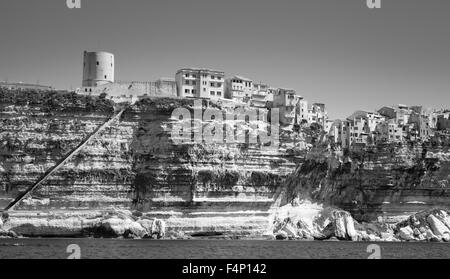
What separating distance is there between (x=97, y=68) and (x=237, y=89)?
38.3ft

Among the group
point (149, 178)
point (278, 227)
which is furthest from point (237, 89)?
point (149, 178)

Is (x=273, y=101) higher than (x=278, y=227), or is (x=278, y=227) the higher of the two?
(x=273, y=101)

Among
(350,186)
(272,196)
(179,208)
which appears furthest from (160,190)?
(350,186)

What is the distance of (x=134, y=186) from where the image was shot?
41500 millimetres

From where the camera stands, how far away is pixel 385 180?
4984 cm

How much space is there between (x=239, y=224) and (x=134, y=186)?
24.1ft

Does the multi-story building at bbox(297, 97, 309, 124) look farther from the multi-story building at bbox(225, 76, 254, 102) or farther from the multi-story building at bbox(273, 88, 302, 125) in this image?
the multi-story building at bbox(225, 76, 254, 102)

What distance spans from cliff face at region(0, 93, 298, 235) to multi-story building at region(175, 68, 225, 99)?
4023mm

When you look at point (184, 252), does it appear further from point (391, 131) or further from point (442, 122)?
point (442, 122)

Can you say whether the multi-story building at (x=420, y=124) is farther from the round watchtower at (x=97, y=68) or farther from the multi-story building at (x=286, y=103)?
the round watchtower at (x=97, y=68)

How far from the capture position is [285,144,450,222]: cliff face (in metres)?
49.3

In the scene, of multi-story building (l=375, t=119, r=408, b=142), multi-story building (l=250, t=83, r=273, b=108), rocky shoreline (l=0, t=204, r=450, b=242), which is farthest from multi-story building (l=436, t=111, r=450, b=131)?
multi-story building (l=250, t=83, r=273, b=108)

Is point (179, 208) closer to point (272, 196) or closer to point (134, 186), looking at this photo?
point (134, 186)

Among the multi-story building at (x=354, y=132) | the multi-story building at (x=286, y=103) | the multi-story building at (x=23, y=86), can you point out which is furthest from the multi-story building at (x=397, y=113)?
the multi-story building at (x=23, y=86)
